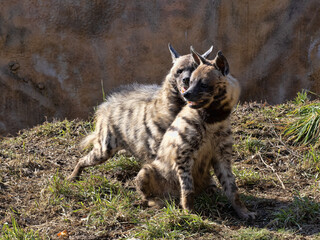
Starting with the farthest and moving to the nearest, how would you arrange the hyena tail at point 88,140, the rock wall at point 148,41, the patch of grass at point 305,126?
the rock wall at point 148,41 → the hyena tail at point 88,140 → the patch of grass at point 305,126

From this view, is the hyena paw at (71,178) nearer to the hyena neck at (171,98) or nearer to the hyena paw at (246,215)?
the hyena neck at (171,98)

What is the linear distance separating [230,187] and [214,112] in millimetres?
629

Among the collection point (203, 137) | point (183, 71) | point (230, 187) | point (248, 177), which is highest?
point (183, 71)

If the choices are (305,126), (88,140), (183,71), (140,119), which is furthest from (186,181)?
(305,126)

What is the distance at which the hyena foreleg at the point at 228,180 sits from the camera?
13.4ft

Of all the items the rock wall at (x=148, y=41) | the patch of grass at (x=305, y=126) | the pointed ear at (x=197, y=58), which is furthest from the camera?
the rock wall at (x=148, y=41)

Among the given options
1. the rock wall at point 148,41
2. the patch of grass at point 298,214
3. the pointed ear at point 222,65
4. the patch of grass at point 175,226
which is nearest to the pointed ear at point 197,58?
the pointed ear at point 222,65

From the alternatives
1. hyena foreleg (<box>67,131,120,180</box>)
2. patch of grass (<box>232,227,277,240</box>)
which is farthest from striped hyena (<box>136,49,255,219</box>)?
hyena foreleg (<box>67,131,120,180</box>)

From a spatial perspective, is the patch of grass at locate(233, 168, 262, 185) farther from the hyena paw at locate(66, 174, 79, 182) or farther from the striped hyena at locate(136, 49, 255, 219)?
the hyena paw at locate(66, 174, 79, 182)

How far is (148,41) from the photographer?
28.2ft

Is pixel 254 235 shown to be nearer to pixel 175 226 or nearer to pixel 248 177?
pixel 175 226

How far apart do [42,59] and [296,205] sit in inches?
234

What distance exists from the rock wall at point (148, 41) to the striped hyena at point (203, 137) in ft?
14.3

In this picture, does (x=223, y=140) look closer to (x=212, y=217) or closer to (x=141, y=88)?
(x=212, y=217)
